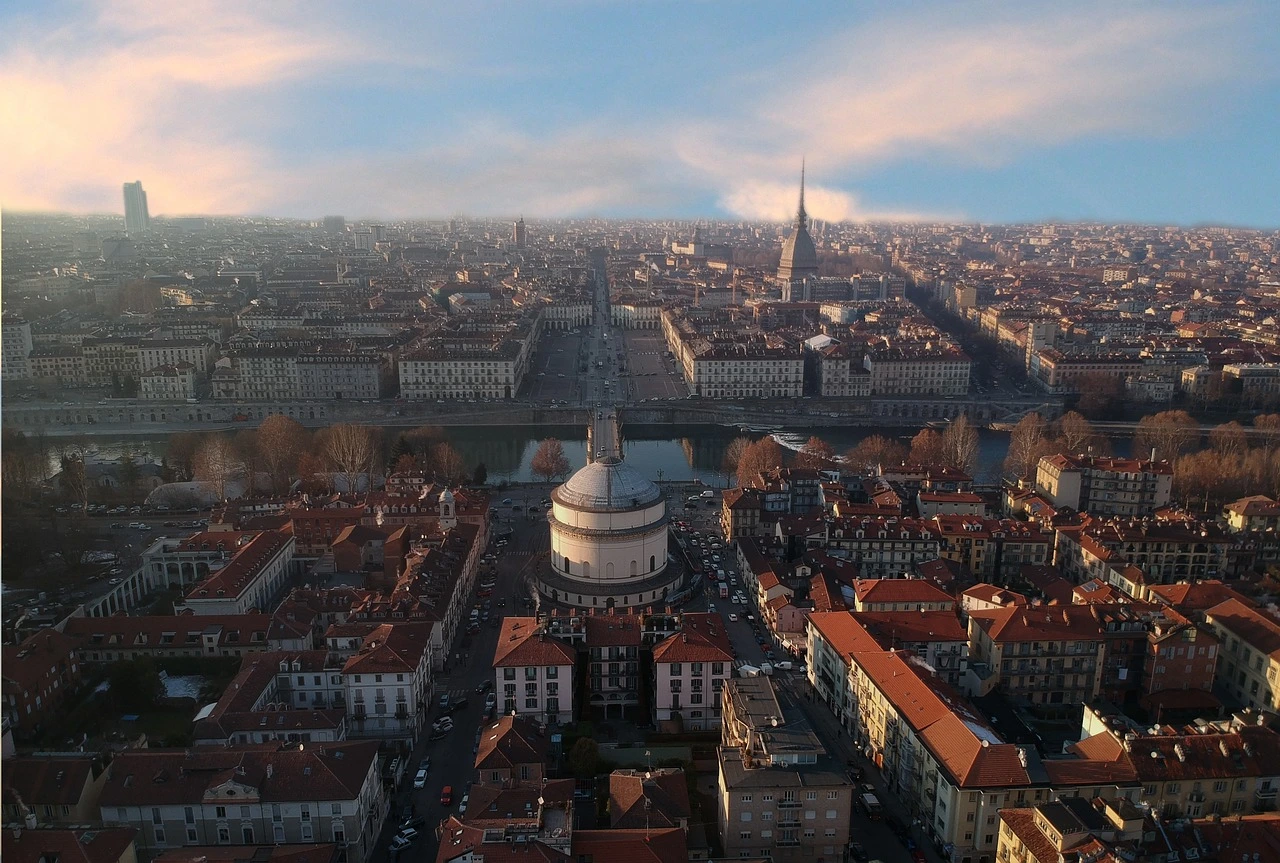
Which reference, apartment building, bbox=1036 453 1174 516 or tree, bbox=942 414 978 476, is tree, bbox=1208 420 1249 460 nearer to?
apartment building, bbox=1036 453 1174 516

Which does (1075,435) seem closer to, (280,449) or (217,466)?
(280,449)

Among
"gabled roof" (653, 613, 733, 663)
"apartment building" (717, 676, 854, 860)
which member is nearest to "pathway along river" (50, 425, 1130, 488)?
"gabled roof" (653, 613, 733, 663)

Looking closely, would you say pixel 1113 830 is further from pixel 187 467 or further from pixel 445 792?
pixel 187 467

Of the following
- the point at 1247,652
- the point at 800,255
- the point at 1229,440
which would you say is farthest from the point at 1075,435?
the point at 800,255

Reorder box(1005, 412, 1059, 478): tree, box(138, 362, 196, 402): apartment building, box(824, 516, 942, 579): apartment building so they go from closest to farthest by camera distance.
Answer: box(824, 516, 942, 579): apartment building
box(1005, 412, 1059, 478): tree
box(138, 362, 196, 402): apartment building

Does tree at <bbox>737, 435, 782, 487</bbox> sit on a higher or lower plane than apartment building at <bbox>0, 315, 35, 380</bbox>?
lower

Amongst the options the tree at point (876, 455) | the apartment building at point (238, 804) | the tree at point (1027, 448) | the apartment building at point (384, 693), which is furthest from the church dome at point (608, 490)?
the tree at point (1027, 448)
